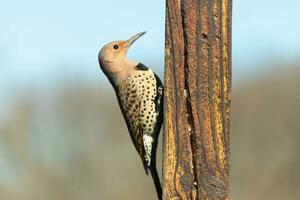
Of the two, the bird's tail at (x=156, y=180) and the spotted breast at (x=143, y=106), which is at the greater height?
the spotted breast at (x=143, y=106)

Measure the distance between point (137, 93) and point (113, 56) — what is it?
344 millimetres

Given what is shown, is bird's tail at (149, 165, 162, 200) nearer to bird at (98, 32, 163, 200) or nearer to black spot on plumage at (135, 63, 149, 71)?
bird at (98, 32, 163, 200)

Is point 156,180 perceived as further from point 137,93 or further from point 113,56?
point 113,56

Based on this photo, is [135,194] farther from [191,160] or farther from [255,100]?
Answer: [191,160]

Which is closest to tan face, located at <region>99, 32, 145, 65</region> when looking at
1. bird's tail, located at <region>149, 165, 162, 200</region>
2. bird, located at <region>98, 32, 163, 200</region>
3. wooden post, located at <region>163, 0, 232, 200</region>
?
bird, located at <region>98, 32, 163, 200</region>

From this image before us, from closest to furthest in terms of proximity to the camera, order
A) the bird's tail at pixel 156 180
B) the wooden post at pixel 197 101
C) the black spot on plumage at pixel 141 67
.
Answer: the wooden post at pixel 197 101
the bird's tail at pixel 156 180
the black spot on plumage at pixel 141 67

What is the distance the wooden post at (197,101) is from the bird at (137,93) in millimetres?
1712

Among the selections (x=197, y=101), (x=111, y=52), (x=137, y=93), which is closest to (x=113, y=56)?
(x=111, y=52)

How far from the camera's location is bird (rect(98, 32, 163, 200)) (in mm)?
7492

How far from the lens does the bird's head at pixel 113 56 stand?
7.73 m

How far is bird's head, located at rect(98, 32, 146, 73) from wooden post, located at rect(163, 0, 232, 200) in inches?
81.0

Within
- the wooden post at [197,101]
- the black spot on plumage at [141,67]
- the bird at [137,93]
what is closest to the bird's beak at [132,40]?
the bird at [137,93]

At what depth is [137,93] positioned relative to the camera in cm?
765

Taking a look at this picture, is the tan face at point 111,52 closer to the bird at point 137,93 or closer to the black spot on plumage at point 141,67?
the bird at point 137,93
